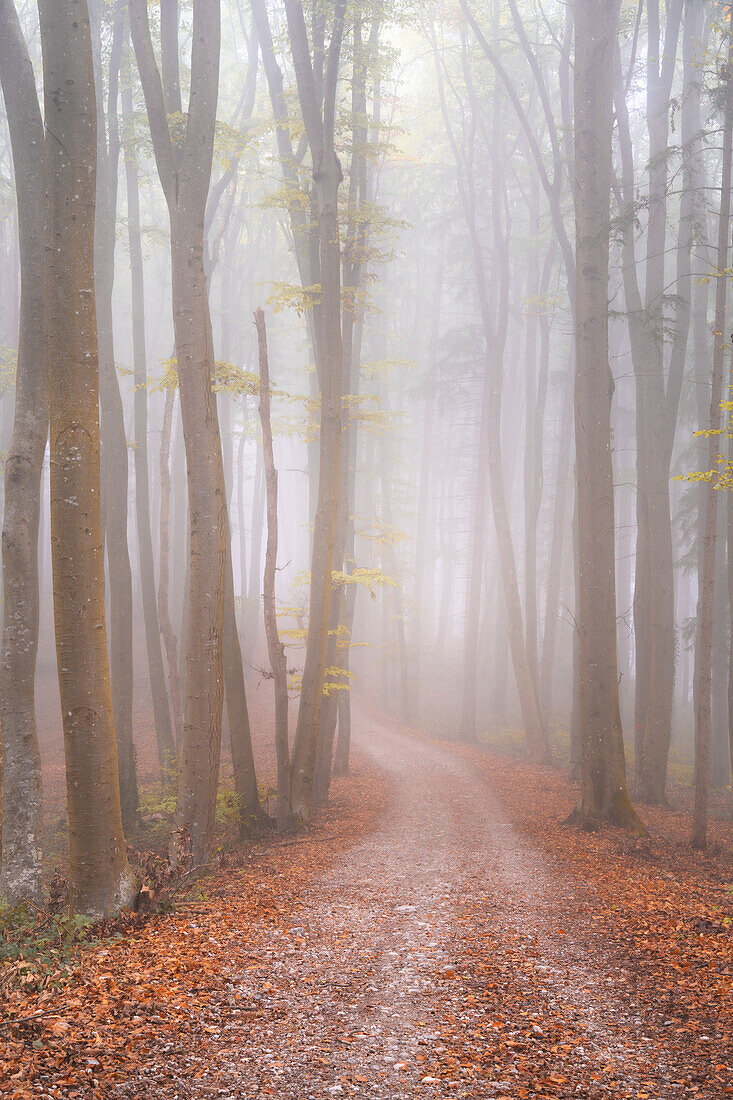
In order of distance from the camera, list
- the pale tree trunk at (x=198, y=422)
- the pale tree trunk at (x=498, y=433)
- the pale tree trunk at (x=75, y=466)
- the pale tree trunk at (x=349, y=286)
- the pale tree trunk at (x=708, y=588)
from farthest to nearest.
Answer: the pale tree trunk at (x=498, y=433) → the pale tree trunk at (x=349, y=286) → the pale tree trunk at (x=708, y=588) → the pale tree trunk at (x=198, y=422) → the pale tree trunk at (x=75, y=466)

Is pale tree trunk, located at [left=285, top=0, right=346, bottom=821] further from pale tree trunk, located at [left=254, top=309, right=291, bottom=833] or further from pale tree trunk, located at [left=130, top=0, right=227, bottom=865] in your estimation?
pale tree trunk, located at [left=130, top=0, right=227, bottom=865]

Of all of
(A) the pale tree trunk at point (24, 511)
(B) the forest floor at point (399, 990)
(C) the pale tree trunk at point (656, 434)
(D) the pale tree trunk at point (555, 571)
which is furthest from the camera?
(D) the pale tree trunk at point (555, 571)

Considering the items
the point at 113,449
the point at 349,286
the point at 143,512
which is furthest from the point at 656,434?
the point at 143,512

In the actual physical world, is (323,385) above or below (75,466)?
above

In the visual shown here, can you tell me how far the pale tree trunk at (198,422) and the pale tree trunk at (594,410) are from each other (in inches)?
216

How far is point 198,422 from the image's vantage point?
7324 millimetres

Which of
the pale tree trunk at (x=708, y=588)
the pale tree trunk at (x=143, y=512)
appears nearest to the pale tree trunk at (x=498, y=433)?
the pale tree trunk at (x=708, y=588)

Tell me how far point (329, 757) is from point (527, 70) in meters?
20.3

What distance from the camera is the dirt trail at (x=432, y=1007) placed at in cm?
322

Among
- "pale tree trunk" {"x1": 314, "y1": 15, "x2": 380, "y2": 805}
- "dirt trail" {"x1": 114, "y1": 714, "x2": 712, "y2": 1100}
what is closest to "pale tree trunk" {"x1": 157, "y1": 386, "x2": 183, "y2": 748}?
"pale tree trunk" {"x1": 314, "y1": 15, "x2": 380, "y2": 805}

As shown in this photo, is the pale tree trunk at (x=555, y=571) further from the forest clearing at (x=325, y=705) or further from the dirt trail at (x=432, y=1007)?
the dirt trail at (x=432, y=1007)

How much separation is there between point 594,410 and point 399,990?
8164mm

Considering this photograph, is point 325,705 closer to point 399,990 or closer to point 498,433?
point 399,990

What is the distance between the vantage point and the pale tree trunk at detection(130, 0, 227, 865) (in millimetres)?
7055
